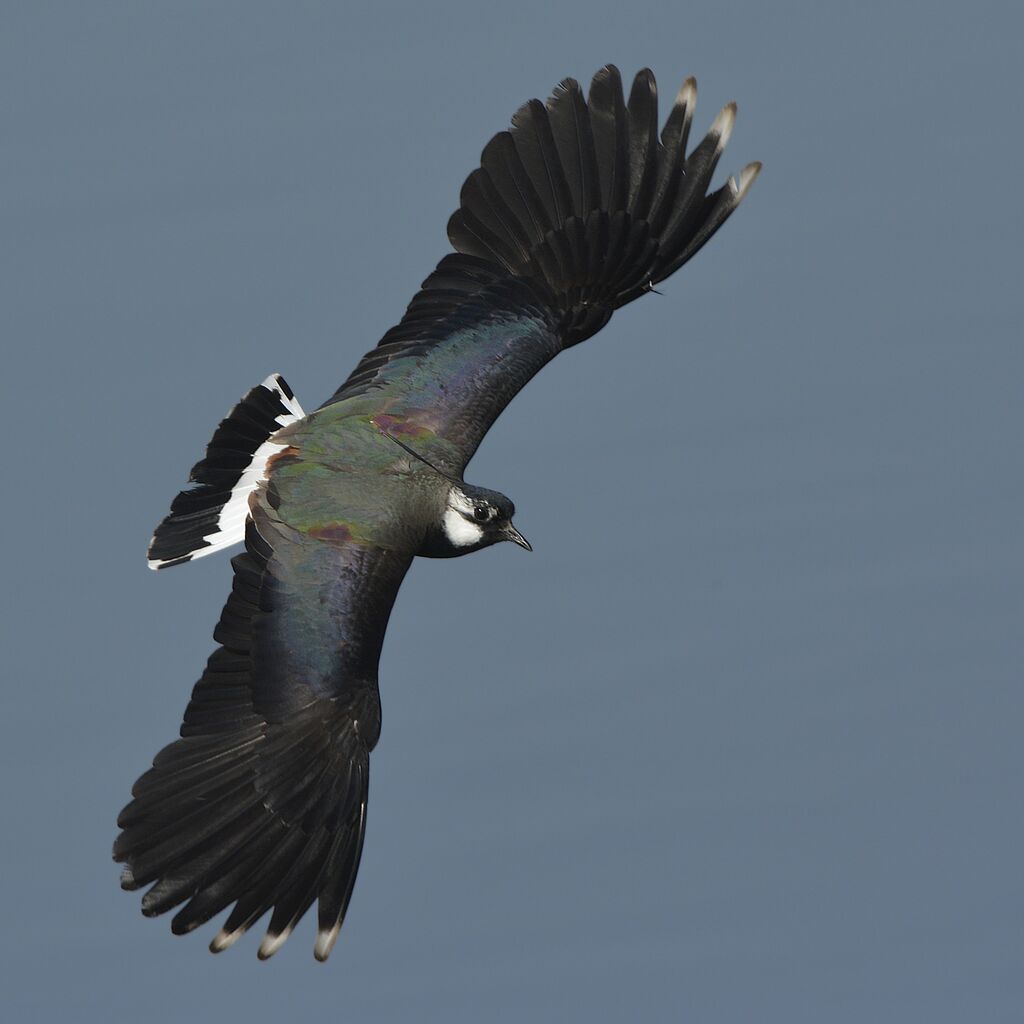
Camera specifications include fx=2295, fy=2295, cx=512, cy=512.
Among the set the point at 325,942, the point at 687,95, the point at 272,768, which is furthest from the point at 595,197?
the point at 325,942

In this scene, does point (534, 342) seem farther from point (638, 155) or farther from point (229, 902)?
point (229, 902)

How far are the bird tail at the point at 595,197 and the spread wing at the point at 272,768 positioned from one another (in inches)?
147

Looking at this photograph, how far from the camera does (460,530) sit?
1611 centimetres

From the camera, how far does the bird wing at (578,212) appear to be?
17656mm

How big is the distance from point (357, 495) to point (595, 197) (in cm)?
355

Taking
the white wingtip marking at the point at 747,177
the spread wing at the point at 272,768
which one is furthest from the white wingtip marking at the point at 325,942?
the white wingtip marking at the point at 747,177

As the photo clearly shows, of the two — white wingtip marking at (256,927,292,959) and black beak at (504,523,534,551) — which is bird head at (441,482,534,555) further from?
white wingtip marking at (256,927,292,959)

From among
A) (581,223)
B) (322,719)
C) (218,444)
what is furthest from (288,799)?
(581,223)

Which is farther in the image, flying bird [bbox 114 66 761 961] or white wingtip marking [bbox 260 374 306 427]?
white wingtip marking [bbox 260 374 306 427]

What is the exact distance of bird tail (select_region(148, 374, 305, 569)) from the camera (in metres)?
16.1

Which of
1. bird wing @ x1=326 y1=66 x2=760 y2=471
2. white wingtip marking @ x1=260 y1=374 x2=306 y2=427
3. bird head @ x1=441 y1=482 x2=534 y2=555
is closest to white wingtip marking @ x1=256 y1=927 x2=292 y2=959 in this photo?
bird head @ x1=441 y1=482 x2=534 y2=555

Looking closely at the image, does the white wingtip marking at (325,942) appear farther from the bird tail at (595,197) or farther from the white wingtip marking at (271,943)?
the bird tail at (595,197)

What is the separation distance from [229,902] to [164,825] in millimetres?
626

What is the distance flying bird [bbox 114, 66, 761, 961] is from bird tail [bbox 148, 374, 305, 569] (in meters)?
0.02
